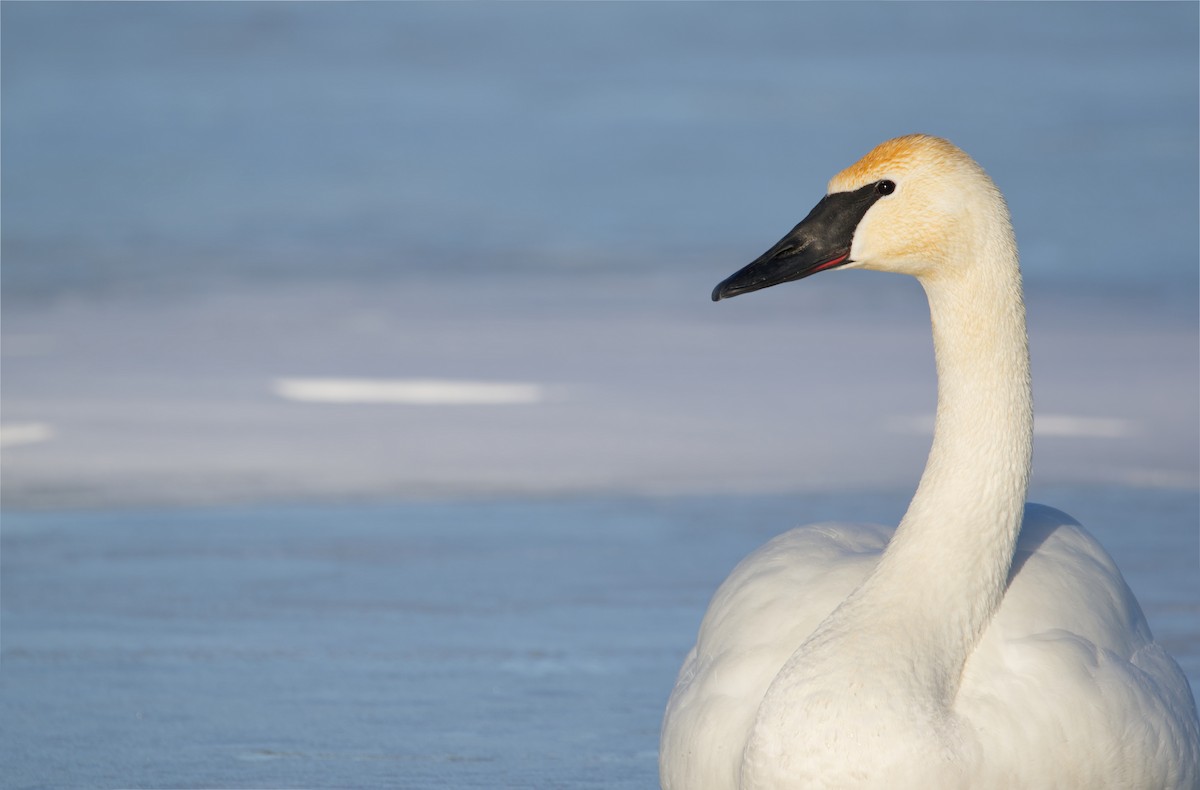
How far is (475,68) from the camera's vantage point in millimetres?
15172

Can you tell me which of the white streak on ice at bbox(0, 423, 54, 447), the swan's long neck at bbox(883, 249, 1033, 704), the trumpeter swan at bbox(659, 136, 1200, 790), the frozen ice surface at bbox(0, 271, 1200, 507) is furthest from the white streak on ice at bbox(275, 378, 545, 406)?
the swan's long neck at bbox(883, 249, 1033, 704)

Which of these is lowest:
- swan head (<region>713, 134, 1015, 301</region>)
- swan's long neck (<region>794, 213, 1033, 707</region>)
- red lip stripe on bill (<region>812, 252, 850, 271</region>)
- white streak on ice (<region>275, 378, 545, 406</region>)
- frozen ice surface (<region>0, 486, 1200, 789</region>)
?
frozen ice surface (<region>0, 486, 1200, 789</region>)

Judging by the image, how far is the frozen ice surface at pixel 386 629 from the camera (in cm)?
423

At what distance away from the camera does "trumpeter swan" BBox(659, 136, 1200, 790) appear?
3.45 metres

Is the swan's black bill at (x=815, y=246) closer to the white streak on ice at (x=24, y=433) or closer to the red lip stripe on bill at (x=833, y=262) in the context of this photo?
the red lip stripe on bill at (x=833, y=262)

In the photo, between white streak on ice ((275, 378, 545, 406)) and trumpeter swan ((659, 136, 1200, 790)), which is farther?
white streak on ice ((275, 378, 545, 406))

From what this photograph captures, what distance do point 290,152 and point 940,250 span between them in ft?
31.9

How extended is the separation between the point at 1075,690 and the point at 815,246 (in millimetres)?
1050

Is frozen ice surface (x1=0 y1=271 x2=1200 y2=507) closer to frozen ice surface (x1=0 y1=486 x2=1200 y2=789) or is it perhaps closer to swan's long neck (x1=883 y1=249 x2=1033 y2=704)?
frozen ice surface (x1=0 y1=486 x2=1200 y2=789)

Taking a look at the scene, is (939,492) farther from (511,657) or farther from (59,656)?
(59,656)

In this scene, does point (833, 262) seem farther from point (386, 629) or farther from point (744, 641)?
point (386, 629)

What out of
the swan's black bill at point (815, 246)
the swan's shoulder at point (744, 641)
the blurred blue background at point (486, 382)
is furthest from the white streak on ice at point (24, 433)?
the swan's black bill at point (815, 246)

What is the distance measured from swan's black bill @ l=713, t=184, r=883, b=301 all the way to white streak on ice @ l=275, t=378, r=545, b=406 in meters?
4.16

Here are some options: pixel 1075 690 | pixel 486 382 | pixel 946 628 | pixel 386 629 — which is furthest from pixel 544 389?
pixel 1075 690
